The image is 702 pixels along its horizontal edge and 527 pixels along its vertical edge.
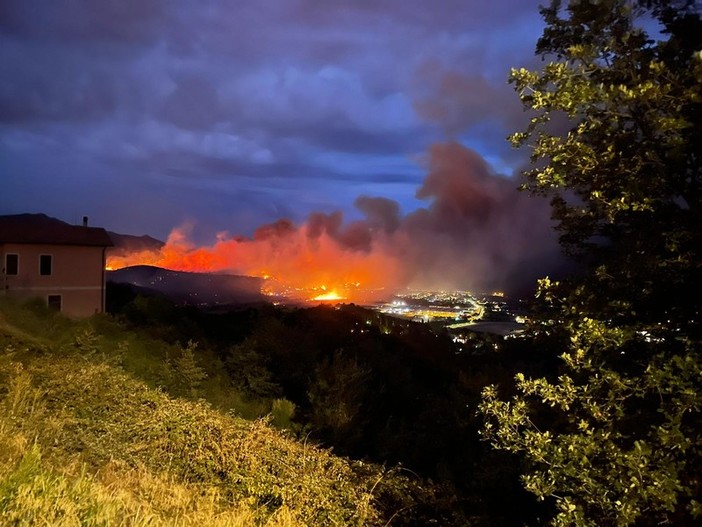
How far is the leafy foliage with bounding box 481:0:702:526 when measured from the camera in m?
4.07

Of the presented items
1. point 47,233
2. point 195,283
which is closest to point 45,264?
point 47,233

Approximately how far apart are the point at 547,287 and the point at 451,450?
869 centimetres

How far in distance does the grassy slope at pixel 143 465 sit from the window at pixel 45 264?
19.9m

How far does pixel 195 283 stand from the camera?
3118 inches

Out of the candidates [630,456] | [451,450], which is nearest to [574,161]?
[630,456]

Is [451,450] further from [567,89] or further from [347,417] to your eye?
[567,89]

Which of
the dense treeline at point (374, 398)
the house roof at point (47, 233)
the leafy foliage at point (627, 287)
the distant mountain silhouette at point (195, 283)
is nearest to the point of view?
the leafy foliage at point (627, 287)

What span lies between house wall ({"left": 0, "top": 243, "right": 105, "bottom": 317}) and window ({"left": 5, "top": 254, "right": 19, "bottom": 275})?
0.53 feet

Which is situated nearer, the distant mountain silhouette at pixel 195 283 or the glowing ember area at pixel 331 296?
the distant mountain silhouette at pixel 195 283

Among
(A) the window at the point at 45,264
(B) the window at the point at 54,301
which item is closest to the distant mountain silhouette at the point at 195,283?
(B) the window at the point at 54,301

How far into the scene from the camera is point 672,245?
4148 mm

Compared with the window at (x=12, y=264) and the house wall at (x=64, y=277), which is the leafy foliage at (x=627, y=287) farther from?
the window at (x=12, y=264)

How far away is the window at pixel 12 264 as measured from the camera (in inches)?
1049

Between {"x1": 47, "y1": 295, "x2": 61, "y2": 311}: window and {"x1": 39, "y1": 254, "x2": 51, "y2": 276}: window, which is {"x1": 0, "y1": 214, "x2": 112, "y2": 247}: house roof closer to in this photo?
{"x1": 39, "y1": 254, "x2": 51, "y2": 276}: window
